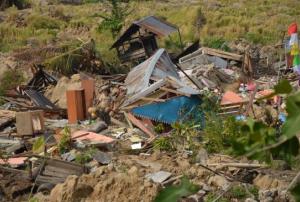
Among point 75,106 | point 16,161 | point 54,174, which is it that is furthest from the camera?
point 75,106

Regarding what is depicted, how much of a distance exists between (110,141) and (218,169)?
221 cm

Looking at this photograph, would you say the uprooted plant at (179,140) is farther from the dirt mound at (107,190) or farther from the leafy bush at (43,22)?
the leafy bush at (43,22)

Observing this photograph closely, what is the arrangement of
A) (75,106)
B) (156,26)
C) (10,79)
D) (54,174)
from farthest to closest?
1. (156,26)
2. (10,79)
3. (75,106)
4. (54,174)

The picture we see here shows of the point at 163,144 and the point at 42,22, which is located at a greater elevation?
the point at 163,144

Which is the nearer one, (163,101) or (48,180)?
(48,180)

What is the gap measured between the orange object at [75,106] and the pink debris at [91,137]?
1.52 meters

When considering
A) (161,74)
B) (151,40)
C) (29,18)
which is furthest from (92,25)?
(161,74)

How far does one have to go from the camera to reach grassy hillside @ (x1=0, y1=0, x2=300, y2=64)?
22.7 metres

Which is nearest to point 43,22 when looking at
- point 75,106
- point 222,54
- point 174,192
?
point 222,54

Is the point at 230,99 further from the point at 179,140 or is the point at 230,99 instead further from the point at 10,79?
the point at 10,79

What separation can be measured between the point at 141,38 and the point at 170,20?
15.3 metres

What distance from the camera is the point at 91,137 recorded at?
948 cm

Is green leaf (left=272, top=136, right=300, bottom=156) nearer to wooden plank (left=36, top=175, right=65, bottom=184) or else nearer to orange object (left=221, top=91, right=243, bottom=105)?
wooden plank (left=36, top=175, right=65, bottom=184)

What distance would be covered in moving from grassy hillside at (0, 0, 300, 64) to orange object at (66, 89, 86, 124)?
5.21m
